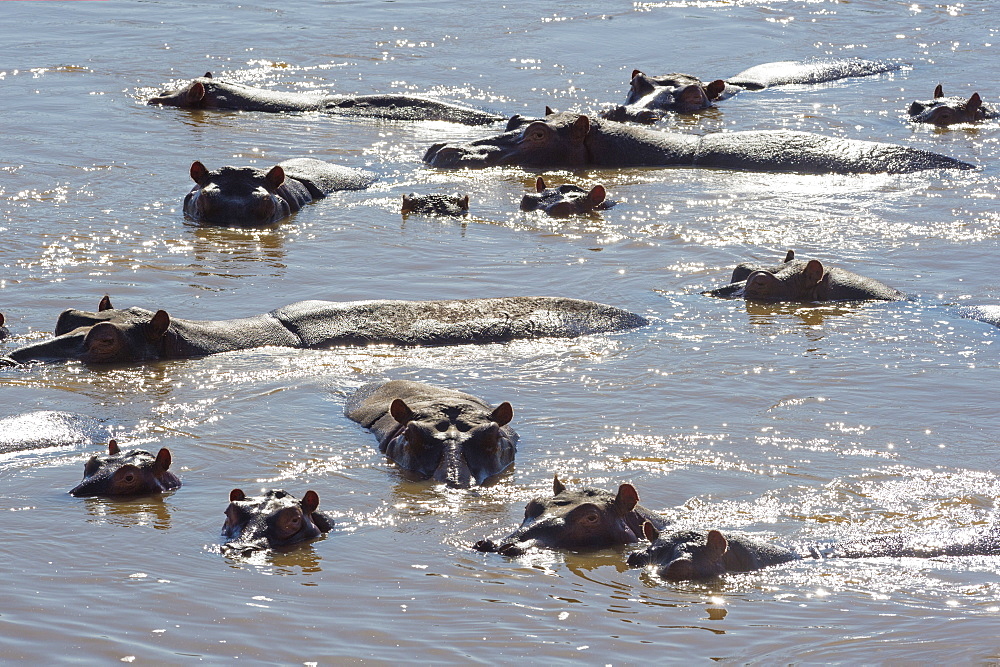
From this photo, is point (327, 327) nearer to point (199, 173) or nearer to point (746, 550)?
point (199, 173)

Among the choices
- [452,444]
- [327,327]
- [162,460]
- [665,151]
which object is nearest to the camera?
[162,460]

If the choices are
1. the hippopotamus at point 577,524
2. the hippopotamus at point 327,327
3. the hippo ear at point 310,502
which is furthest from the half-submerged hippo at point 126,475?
the hippopotamus at point 327,327

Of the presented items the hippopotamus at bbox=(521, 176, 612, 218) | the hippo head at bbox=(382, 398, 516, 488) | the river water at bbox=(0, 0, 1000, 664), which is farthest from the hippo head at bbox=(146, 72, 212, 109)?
the hippo head at bbox=(382, 398, 516, 488)

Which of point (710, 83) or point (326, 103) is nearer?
point (326, 103)

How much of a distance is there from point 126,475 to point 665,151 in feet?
29.6

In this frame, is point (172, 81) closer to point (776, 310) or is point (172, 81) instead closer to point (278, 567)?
point (776, 310)

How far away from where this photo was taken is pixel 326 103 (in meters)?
16.3

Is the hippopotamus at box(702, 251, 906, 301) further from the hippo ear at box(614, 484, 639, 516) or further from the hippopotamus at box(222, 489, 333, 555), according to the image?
the hippopotamus at box(222, 489, 333, 555)

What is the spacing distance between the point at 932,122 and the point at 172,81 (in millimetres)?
8530

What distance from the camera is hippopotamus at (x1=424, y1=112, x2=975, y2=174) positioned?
45.0ft

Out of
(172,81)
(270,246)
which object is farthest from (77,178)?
(172,81)

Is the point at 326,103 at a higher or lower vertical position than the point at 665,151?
higher

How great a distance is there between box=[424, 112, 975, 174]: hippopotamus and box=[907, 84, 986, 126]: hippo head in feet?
6.57

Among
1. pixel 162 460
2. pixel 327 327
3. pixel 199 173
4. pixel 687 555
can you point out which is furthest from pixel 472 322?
pixel 199 173
